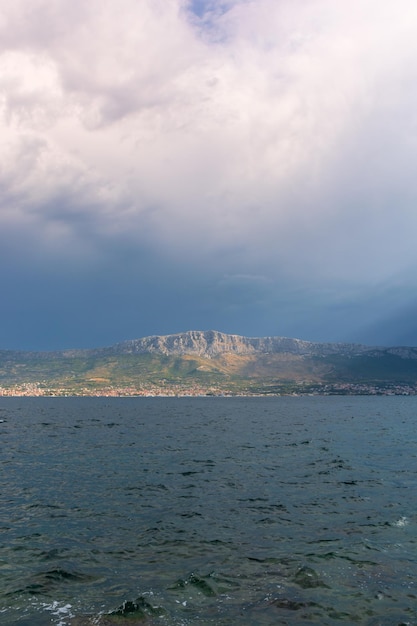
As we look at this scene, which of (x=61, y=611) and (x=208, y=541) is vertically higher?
(x=61, y=611)

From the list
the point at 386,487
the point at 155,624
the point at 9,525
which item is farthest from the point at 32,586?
the point at 386,487

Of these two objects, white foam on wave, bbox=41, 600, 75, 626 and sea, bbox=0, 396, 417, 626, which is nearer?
white foam on wave, bbox=41, 600, 75, 626

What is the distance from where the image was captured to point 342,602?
70.4 ft

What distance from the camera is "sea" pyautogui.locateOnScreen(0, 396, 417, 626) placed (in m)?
20.8

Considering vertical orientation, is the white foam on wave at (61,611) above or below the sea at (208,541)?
above

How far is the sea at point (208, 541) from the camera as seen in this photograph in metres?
20.8

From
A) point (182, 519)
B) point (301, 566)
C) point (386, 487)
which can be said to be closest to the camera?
point (301, 566)

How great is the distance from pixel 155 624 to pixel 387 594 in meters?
11.7

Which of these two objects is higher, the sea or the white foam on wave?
the white foam on wave

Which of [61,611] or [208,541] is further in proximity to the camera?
[208,541]

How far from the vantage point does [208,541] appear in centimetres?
3052

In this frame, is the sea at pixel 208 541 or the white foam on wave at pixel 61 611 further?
the sea at pixel 208 541

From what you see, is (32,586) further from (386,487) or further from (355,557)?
(386,487)

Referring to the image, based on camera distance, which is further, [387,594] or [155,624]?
[387,594]
